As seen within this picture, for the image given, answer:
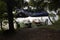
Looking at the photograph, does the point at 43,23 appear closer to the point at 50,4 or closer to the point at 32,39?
the point at 50,4

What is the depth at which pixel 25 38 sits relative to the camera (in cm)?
988

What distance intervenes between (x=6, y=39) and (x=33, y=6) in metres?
3.24

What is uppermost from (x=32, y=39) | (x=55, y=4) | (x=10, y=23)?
(x=55, y=4)

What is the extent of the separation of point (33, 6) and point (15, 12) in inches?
61.6

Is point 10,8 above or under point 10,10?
above

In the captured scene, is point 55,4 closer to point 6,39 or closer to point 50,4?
point 50,4

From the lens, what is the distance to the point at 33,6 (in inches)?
475

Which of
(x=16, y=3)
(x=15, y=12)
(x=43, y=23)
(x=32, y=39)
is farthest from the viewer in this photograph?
(x=43, y=23)

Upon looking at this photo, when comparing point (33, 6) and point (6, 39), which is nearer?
point (6, 39)

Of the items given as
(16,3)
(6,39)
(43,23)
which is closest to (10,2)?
(16,3)

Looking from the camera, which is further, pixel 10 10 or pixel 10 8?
pixel 10 10

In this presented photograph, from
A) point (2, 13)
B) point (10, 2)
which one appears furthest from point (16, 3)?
point (2, 13)

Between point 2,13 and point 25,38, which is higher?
point 2,13

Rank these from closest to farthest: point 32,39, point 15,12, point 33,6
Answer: point 32,39
point 15,12
point 33,6
